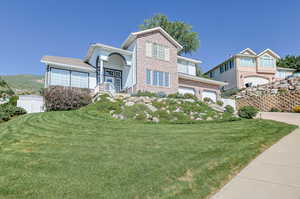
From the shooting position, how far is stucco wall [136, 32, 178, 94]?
54.7 ft

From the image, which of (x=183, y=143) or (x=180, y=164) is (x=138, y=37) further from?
(x=180, y=164)

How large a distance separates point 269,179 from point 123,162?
2770 millimetres

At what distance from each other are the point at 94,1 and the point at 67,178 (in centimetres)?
1856

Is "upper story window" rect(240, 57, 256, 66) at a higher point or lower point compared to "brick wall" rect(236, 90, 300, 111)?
higher

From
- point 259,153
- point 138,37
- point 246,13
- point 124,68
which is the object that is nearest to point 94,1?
point 138,37

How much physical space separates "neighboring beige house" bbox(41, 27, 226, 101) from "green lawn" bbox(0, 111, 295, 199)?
10990 millimetres

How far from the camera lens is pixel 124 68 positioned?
19250 millimetres

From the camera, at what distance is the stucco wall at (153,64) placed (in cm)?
1667

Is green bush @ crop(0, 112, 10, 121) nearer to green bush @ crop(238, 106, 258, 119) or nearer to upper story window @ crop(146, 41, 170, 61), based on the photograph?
upper story window @ crop(146, 41, 170, 61)

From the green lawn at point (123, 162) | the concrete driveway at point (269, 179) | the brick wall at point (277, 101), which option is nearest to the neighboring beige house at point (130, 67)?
the brick wall at point (277, 101)

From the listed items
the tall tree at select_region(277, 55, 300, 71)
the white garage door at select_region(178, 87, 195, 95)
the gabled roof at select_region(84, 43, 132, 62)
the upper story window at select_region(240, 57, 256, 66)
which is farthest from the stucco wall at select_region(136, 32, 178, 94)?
the tall tree at select_region(277, 55, 300, 71)

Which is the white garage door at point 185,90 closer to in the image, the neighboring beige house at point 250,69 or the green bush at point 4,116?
the neighboring beige house at point 250,69

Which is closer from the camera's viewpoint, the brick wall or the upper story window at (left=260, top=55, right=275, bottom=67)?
the brick wall

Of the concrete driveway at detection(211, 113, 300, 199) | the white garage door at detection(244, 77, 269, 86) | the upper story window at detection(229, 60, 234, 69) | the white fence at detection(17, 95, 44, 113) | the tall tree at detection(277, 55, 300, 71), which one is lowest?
the concrete driveway at detection(211, 113, 300, 199)
